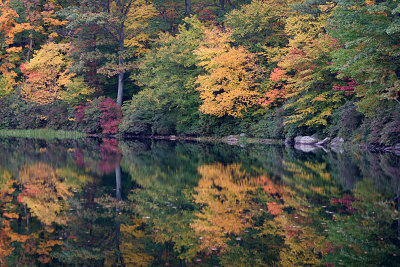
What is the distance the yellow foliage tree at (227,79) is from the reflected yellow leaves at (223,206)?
17610mm

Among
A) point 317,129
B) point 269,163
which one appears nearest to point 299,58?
point 317,129

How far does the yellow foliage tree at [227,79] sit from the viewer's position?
31.5 metres

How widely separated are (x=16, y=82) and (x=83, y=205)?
47.6m

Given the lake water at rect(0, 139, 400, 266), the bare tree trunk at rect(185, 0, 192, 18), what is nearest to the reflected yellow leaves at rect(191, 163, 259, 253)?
the lake water at rect(0, 139, 400, 266)

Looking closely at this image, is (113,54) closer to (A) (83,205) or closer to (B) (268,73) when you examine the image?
(B) (268,73)

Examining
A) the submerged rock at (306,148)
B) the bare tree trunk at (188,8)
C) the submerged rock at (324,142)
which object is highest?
the bare tree trunk at (188,8)

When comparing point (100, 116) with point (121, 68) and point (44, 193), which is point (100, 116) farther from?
point (44, 193)

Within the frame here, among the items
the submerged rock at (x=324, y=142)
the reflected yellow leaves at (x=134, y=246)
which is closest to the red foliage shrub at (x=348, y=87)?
the submerged rock at (x=324, y=142)

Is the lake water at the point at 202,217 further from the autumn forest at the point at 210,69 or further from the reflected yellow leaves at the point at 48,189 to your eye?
the autumn forest at the point at 210,69

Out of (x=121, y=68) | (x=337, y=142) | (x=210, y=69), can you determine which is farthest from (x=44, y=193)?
(x=121, y=68)

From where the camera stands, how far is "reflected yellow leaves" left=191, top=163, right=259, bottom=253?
7.28m

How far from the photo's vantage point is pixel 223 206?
9.27m

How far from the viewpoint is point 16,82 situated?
52625 mm

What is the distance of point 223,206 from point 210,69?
81.1 ft
